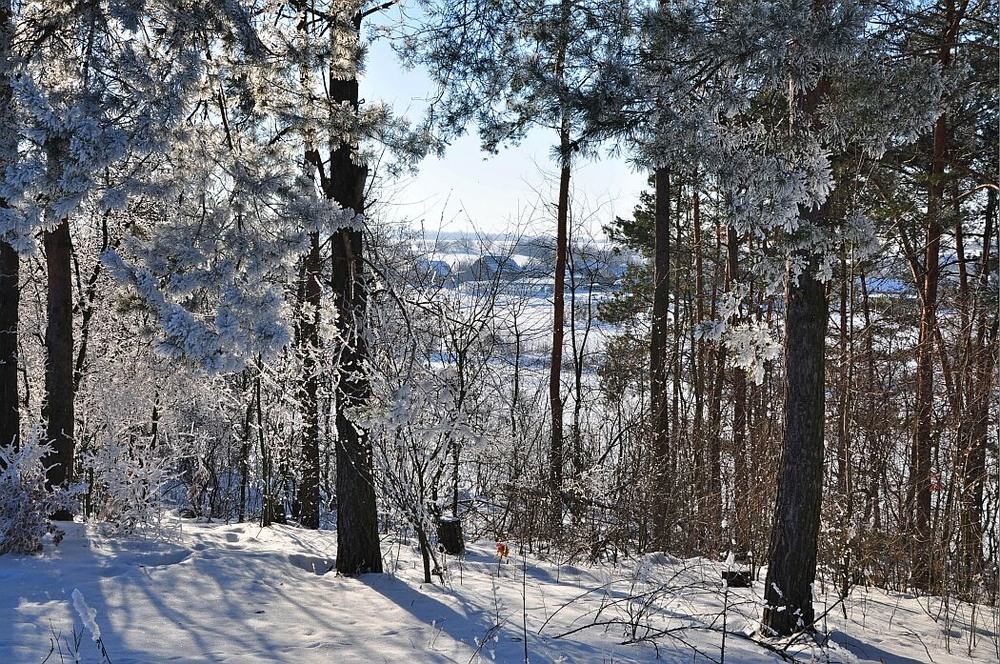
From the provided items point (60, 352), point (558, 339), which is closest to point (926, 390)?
point (558, 339)

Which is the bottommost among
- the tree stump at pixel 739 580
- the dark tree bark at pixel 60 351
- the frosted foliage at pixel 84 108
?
the tree stump at pixel 739 580

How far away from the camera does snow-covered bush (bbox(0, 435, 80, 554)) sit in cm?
631

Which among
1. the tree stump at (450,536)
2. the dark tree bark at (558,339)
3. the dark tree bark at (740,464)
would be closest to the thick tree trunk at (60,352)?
the tree stump at (450,536)

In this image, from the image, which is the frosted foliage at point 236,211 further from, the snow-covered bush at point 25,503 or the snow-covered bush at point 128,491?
the snow-covered bush at point 128,491

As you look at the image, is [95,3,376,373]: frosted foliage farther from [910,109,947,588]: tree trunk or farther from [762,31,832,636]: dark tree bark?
[910,109,947,588]: tree trunk

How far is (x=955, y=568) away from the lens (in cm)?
808

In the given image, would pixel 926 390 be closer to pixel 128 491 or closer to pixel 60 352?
pixel 128 491

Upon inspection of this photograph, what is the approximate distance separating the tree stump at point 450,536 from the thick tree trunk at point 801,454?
358 centimetres

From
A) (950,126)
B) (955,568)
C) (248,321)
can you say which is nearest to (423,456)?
(248,321)

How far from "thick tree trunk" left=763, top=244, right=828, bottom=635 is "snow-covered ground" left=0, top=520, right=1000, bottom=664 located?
0.27 meters

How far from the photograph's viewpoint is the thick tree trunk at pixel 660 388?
32.6 feet

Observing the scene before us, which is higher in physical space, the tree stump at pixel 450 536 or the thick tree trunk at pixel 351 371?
the thick tree trunk at pixel 351 371

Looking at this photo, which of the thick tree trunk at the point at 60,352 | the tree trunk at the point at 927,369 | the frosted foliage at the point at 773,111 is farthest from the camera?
the tree trunk at the point at 927,369

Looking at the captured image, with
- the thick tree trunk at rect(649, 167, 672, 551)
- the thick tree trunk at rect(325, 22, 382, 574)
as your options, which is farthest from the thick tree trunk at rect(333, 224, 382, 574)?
the thick tree trunk at rect(649, 167, 672, 551)
